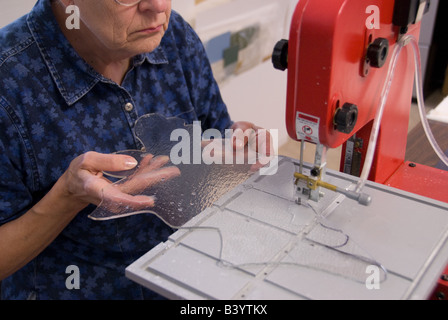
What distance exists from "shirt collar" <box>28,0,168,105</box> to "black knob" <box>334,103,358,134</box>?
620 millimetres

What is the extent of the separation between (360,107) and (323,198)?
0.21m

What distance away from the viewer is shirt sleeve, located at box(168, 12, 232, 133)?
1385 millimetres

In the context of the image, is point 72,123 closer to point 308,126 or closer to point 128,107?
point 128,107

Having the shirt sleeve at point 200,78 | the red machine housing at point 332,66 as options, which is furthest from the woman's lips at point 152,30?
the red machine housing at point 332,66

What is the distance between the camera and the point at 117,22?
40.7 inches

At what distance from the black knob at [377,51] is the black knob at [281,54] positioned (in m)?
0.16

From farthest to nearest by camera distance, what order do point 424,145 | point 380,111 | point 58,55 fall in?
point 424,145, point 58,55, point 380,111

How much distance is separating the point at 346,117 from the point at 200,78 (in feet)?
2.23

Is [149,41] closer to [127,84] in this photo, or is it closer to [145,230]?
[127,84]

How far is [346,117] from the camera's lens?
2.84ft

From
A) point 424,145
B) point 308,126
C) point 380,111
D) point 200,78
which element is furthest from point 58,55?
point 424,145

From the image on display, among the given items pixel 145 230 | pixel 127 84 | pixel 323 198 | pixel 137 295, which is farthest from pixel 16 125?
pixel 323 198

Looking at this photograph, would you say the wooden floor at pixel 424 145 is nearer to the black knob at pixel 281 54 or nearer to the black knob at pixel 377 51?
the black knob at pixel 377 51

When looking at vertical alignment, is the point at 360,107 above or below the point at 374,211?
above
